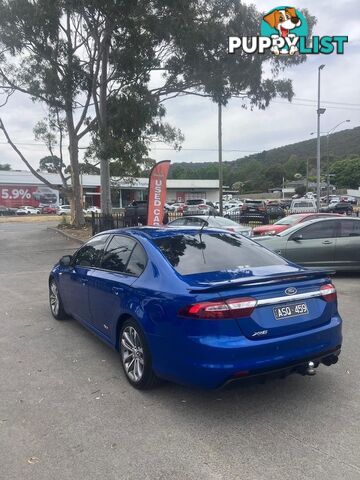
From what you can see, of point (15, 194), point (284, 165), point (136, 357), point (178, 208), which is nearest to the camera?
point (136, 357)

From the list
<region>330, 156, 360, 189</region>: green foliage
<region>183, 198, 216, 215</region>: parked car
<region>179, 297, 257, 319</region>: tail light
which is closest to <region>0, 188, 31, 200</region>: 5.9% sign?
<region>183, 198, 216, 215</region>: parked car

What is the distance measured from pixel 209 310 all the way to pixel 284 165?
16353 cm

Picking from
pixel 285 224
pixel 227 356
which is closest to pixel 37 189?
pixel 285 224

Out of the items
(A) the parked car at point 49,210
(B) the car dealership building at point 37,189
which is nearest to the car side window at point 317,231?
(B) the car dealership building at point 37,189

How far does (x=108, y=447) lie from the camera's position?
3.18m

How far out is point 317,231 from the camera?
10203mm

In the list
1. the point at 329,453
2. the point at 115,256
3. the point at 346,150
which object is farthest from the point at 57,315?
the point at 346,150

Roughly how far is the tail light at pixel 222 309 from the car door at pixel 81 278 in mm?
2165

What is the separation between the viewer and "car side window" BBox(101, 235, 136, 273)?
15.3 feet

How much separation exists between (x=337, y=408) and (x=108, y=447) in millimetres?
1903

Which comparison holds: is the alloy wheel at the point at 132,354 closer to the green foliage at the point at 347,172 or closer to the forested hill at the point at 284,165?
the forested hill at the point at 284,165

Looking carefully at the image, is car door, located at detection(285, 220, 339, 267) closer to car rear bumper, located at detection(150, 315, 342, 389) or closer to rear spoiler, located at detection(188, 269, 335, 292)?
rear spoiler, located at detection(188, 269, 335, 292)

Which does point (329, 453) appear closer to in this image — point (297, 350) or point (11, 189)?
point (297, 350)
